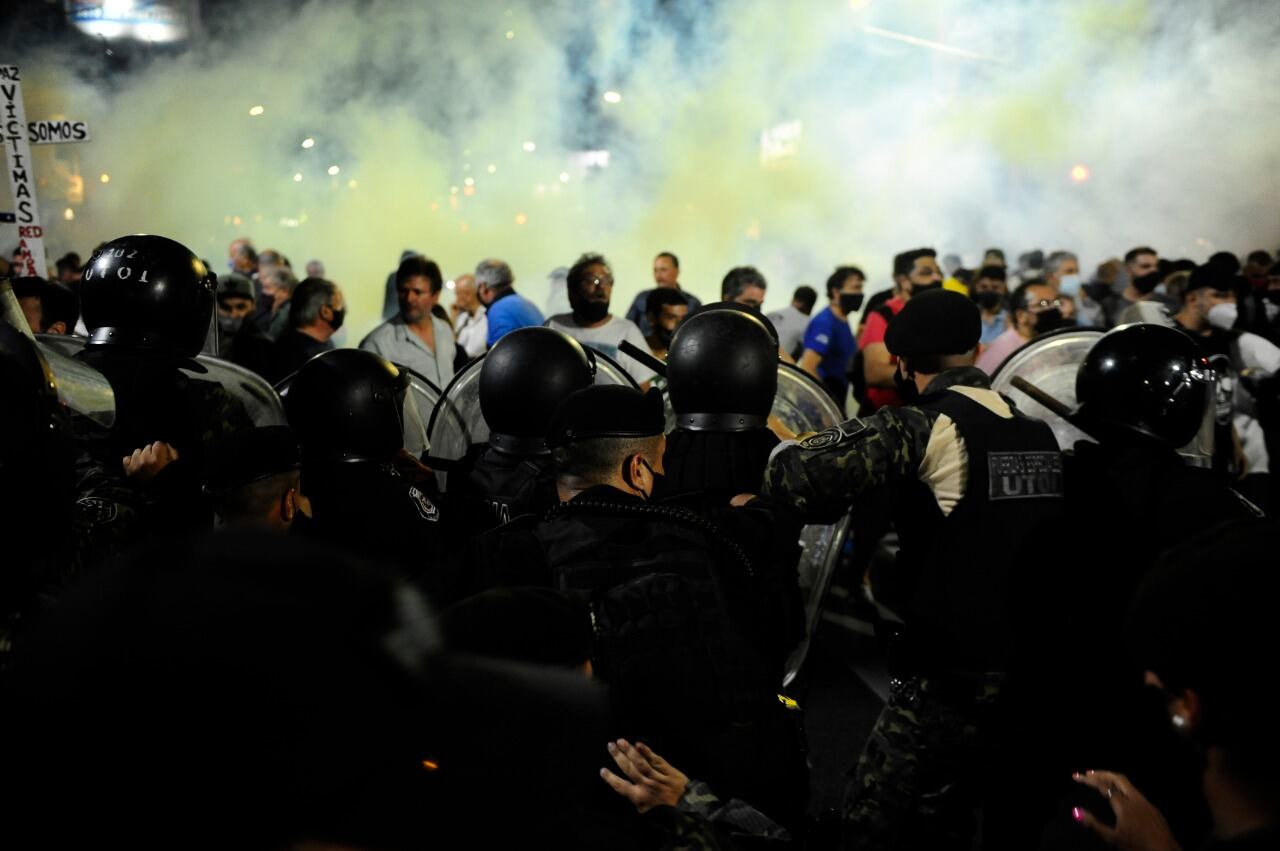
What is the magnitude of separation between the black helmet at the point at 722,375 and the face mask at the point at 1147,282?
19.1ft

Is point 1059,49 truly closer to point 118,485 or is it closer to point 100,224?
point 100,224

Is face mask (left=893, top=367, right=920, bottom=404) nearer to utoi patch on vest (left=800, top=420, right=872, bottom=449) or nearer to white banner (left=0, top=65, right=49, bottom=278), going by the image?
utoi patch on vest (left=800, top=420, right=872, bottom=449)

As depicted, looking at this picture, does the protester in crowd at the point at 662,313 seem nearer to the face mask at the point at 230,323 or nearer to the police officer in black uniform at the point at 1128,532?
the face mask at the point at 230,323

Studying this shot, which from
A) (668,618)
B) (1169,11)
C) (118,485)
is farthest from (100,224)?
(1169,11)

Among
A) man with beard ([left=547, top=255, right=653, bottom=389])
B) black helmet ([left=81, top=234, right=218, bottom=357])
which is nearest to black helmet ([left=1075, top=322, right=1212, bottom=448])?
black helmet ([left=81, top=234, right=218, bottom=357])

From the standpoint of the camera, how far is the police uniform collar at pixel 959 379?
303cm

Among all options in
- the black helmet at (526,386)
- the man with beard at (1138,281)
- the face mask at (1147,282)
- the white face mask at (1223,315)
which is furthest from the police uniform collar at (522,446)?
the face mask at (1147,282)

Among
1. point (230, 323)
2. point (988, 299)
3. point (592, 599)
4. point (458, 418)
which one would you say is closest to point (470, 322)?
point (230, 323)

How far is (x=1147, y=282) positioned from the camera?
8117mm

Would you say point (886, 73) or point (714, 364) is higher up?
point (886, 73)

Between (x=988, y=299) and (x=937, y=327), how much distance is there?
4.27 meters

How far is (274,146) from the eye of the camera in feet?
38.7

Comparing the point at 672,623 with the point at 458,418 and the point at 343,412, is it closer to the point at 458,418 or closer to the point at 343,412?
the point at 343,412

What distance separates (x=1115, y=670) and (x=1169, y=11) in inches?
496
